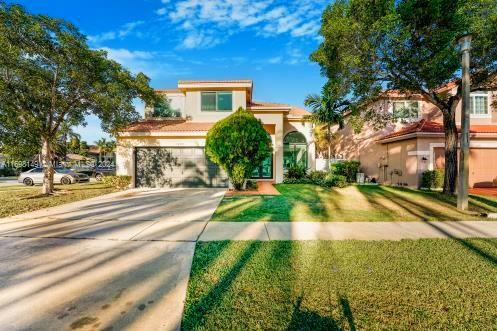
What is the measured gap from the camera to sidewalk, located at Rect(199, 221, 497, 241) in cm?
549

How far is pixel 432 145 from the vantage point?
14289 mm

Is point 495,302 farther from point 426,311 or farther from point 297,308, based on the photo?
point 297,308

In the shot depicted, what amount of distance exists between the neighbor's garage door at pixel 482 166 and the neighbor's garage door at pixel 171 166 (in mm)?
15276

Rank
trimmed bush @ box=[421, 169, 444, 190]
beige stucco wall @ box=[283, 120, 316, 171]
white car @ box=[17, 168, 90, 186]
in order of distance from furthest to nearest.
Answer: white car @ box=[17, 168, 90, 186] → beige stucco wall @ box=[283, 120, 316, 171] → trimmed bush @ box=[421, 169, 444, 190]

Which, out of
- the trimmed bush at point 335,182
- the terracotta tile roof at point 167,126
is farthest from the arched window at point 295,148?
the terracotta tile roof at point 167,126

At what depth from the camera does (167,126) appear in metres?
15.6

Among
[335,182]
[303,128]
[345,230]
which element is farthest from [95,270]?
[303,128]

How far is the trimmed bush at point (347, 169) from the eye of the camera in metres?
18.5

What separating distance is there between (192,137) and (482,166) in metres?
17.9

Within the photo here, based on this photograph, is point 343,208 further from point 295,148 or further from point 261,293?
point 295,148

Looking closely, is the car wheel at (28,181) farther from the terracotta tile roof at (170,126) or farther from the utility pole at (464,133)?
the utility pole at (464,133)

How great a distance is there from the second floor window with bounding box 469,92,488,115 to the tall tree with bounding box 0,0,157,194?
22.1 metres

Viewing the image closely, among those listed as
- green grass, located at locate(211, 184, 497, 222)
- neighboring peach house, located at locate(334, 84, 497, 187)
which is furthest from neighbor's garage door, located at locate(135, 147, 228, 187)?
neighboring peach house, located at locate(334, 84, 497, 187)

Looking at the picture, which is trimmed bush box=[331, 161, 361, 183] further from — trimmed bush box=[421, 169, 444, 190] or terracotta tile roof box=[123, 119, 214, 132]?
terracotta tile roof box=[123, 119, 214, 132]
